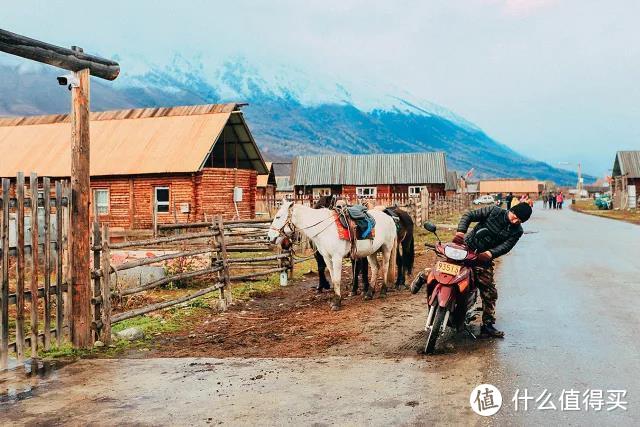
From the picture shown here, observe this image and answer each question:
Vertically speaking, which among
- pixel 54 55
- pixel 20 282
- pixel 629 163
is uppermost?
pixel 629 163

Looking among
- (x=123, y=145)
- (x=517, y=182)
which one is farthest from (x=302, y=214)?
(x=517, y=182)

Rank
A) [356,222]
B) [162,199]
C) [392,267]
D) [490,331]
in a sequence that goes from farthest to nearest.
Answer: [162,199], [392,267], [356,222], [490,331]

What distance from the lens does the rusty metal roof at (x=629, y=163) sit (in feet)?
189

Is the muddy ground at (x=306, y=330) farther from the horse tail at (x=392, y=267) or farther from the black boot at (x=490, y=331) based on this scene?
the black boot at (x=490, y=331)

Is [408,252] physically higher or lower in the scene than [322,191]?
lower

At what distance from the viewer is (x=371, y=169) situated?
197 feet

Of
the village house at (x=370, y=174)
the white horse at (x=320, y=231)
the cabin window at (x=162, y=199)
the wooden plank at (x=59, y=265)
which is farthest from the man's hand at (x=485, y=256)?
the village house at (x=370, y=174)

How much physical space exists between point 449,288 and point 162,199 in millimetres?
23937

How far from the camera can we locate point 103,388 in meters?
5.97

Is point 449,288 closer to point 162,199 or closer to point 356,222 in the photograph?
point 356,222

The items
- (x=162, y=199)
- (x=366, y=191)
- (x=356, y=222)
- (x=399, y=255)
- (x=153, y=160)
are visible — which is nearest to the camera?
(x=356, y=222)

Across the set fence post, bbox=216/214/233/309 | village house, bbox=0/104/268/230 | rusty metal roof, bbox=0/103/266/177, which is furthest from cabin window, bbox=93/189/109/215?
fence post, bbox=216/214/233/309

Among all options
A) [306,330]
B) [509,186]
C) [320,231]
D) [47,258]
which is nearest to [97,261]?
[47,258]

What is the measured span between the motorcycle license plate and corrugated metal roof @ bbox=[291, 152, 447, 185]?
50498mm
